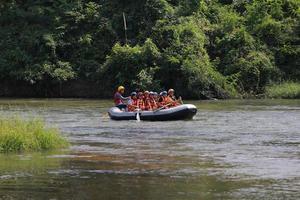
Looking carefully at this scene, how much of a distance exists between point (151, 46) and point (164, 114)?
17.2m

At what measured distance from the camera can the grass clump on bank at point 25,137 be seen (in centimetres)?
1769

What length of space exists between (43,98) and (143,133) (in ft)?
75.6

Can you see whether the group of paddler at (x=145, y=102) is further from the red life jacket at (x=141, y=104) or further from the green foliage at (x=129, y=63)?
the green foliage at (x=129, y=63)

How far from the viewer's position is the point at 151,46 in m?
46.6

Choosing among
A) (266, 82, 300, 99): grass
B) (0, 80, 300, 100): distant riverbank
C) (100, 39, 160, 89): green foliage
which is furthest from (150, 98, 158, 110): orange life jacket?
(0, 80, 300, 100): distant riverbank

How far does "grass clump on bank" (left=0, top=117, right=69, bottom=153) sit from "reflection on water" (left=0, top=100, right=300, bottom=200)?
493 millimetres

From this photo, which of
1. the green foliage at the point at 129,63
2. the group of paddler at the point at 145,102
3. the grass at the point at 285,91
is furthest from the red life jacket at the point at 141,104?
the grass at the point at 285,91

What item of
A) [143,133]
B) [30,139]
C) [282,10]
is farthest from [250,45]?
[30,139]

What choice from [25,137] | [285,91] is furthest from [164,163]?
[285,91]

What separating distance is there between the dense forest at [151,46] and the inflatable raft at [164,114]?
570 inches

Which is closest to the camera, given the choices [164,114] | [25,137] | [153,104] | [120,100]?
[25,137]

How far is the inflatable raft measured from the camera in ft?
97.1

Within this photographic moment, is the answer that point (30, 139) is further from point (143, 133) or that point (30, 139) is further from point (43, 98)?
point (43, 98)

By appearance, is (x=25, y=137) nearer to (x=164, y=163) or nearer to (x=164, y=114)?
(x=164, y=163)
